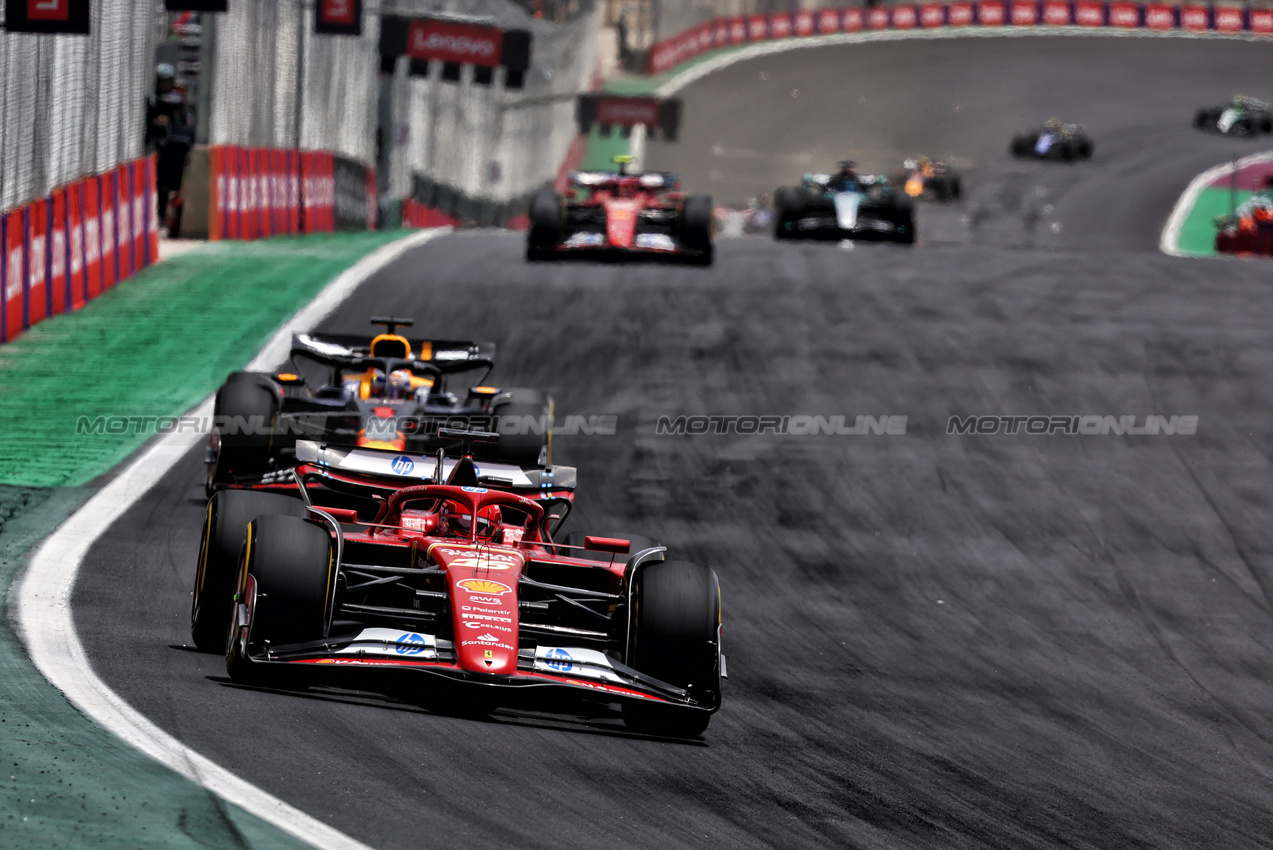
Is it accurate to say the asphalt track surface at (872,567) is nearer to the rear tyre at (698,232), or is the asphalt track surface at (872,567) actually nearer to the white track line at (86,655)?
the white track line at (86,655)

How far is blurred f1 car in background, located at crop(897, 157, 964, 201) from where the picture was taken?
153 ft

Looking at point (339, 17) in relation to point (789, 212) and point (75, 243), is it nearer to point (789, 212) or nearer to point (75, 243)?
point (789, 212)

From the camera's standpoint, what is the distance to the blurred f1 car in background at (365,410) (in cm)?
1262

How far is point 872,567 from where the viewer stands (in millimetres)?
12898

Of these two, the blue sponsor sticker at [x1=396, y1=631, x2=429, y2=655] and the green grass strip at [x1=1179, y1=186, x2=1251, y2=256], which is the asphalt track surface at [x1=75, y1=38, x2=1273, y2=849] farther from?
the green grass strip at [x1=1179, y1=186, x2=1251, y2=256]

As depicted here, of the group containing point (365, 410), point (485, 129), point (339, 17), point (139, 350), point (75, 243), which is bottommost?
point (139, 350)

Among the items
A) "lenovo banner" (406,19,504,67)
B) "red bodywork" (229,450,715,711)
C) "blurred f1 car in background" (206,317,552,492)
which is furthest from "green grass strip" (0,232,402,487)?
"lenovo banner" (406,19,504,67)

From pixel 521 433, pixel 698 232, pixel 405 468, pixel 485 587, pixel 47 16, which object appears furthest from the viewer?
pixel 698 232

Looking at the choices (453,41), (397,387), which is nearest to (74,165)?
(397,387)

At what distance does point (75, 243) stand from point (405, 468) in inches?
427

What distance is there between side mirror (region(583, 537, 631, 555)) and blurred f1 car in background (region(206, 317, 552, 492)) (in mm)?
3297

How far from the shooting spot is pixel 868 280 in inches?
926

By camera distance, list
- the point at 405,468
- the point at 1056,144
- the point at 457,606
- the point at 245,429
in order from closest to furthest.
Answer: the point at 457,606
the point at 405,468
the point at 245,429
the point at 1056,144

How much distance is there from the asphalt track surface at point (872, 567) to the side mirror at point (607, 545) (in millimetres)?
965
